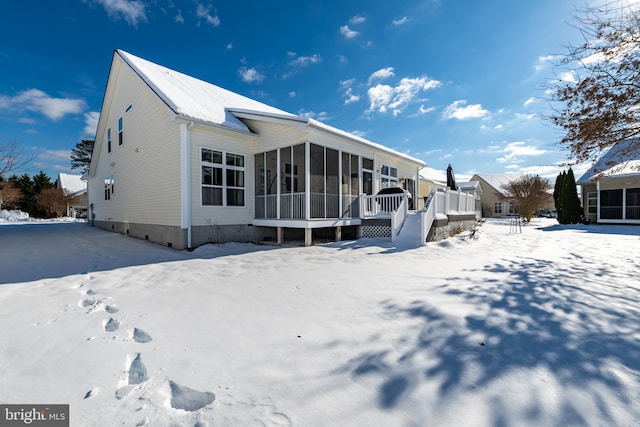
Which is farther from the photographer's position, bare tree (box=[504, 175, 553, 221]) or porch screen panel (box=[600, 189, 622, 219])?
bare tree (box=[504, 175, 553, 221])

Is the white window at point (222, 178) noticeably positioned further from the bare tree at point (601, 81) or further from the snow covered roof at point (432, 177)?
the snow covered roof at point (432, 177)

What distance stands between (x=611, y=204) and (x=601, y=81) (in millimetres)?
20988

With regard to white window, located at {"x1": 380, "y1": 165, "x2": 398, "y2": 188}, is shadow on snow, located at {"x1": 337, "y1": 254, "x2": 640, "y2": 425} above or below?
below

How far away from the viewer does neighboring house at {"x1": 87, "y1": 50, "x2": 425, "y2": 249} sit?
29.5 ft

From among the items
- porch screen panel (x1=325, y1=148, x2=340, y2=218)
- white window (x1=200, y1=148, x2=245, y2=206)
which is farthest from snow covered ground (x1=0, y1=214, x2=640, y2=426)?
porch screen panel (x1=325, y1=148, x2=340, y2=218)

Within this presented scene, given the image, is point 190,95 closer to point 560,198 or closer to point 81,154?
point 560,198

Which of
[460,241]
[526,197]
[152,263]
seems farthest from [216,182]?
[526,197]

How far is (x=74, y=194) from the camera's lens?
3766cm

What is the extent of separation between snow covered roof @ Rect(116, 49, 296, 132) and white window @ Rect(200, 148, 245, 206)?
1.14 meters

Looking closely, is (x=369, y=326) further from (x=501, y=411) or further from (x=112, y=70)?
(x=112, y=70)

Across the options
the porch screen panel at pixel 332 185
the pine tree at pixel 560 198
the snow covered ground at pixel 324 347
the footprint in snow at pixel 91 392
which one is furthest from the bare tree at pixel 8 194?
the pine tree at pixel 560 198

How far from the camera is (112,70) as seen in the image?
13141mm

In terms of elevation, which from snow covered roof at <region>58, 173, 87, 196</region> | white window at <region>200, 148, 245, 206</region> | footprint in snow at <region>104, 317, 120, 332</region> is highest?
snow covered roof at <region>58, 173, 87, 196</region>

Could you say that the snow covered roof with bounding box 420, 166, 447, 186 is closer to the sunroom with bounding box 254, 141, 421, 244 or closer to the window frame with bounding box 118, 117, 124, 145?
→ the sunroom with bounding box 254, 141, 421, 244
